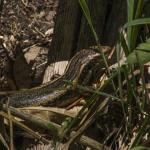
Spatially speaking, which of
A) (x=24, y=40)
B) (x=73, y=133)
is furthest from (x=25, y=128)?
(x=24, y=40)

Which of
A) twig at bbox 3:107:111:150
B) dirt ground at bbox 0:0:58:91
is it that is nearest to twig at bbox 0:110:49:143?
twig at bbox 3:107:111:150

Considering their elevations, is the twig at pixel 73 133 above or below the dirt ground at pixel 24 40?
below

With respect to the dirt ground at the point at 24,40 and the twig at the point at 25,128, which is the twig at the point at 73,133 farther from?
the dirt ground at the point at 24,40

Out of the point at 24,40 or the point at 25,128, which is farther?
the point at 24,40

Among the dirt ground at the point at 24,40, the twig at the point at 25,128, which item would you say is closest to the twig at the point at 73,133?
the twig at the point at 25,128

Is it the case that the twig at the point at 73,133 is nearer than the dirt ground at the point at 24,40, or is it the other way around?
the twig at the point at 73,133

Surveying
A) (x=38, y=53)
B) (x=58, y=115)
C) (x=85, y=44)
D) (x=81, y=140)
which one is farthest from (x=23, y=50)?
(x=81, y=140)

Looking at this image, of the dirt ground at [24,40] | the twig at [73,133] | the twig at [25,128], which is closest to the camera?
the twig at [73,133]

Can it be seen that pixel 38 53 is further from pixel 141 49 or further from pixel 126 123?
pixel 141 49

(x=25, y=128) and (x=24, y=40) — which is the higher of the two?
(x=24, y=40)

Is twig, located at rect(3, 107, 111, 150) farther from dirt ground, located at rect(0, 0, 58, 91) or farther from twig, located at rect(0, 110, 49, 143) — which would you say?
dirt ground, located at rect(0, 0, 58, 91)

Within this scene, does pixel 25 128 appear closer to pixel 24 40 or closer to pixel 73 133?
pixel 73 133
